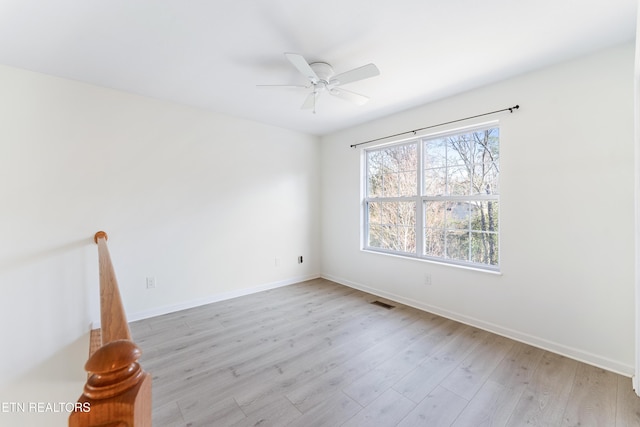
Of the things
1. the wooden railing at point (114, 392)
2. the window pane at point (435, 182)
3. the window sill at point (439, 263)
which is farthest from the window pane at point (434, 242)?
the wooden railing at point (114, 392)

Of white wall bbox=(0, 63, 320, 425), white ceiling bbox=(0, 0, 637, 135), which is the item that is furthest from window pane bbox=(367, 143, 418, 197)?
white wall bbox=(0, 63, 320, 425)

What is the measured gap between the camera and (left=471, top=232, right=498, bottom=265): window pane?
2.76 metres

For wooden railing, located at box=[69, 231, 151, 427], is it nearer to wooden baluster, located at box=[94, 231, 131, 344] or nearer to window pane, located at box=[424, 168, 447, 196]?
wooden baluster, located at box=[94, 231, 131, 344]

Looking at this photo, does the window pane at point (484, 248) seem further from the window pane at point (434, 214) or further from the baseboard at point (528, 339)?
the baseboard at point (528, 339)

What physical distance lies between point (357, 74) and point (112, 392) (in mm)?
2206

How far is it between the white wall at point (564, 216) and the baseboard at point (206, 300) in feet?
7.41

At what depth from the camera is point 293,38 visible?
193 centimetres

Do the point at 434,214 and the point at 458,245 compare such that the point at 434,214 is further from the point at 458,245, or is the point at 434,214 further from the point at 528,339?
the point at 528,339

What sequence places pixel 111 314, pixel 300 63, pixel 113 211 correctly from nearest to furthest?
pixel 111 314
pixel 300 63
pixel 113 211

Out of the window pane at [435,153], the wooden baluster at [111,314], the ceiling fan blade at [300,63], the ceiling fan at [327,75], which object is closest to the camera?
the wooden baluster at [111,314]

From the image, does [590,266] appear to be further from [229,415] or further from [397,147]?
[229,415]

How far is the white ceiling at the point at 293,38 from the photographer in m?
1.66

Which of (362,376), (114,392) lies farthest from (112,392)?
(362,376)

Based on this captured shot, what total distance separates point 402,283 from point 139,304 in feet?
10.2
